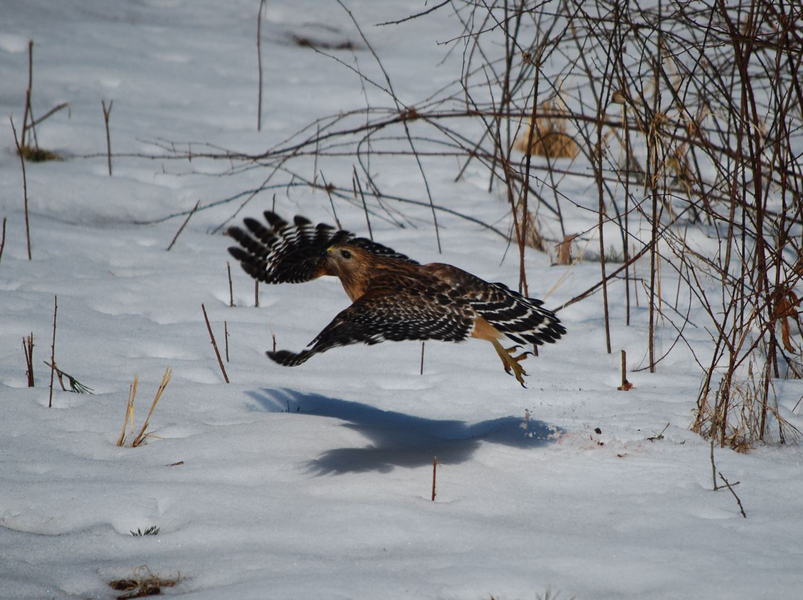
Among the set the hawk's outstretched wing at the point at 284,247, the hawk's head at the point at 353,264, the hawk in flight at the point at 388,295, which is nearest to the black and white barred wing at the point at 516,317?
the hawk in flight at the point at 388,295

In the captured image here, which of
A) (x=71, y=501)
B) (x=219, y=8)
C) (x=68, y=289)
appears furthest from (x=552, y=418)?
(x=219, y=8)

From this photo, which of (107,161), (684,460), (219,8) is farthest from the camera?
(219,8)

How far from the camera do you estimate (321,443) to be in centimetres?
360

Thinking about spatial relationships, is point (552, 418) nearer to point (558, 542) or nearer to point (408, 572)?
point (558, 542)

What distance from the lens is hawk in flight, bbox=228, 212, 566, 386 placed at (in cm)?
327

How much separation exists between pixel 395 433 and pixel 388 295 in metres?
0.66

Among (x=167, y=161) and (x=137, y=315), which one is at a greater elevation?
(x=167, y=161)

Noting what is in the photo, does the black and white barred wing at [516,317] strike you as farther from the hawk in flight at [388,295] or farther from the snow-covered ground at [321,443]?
the snow-covered ground at [321,443]

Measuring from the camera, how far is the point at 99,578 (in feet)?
8.15

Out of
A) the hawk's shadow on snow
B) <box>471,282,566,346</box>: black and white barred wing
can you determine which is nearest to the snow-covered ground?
the hawk's shadow on snow

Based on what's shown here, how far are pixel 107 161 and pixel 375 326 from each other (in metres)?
5.74

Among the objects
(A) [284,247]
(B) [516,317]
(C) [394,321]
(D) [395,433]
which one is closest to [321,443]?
(D) [395,433]

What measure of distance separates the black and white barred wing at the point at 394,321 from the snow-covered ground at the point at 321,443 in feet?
1.87

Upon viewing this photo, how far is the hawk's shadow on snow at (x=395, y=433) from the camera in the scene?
3504mm
